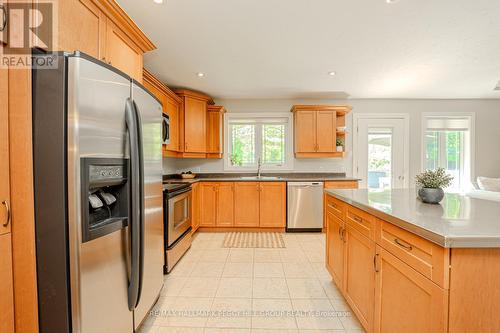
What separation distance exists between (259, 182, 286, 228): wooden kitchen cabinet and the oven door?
1.25 meters

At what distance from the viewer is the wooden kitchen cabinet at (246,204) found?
378 cm

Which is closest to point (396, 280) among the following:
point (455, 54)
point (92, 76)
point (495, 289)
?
point (495, 289)

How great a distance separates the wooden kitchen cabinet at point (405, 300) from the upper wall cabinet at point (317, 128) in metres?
2.98

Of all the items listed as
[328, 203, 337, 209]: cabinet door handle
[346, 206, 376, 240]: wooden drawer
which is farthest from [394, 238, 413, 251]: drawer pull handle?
[328, 203, 337, 209]: cabinet door handle

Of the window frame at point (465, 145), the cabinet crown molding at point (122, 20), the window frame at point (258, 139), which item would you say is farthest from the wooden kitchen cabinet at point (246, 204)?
the window frame at point (465, 145)

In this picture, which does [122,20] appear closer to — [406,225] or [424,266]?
[406,225]

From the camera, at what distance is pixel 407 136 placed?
4.35 metres

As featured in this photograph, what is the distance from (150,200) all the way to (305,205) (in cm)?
273

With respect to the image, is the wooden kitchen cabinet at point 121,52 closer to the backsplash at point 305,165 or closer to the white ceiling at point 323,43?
the white ceiling at point 323,43

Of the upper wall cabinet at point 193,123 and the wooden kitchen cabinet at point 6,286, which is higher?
the upper wall cabinet at point 193,123

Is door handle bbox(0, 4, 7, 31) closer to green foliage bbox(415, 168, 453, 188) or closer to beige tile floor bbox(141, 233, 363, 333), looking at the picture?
beige tile floor bbox(141, 233, 363, 333)

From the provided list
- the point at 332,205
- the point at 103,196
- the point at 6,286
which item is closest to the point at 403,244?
the point at 332,205

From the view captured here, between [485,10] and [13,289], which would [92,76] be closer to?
[13,289]

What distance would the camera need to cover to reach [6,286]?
97 centimetres
